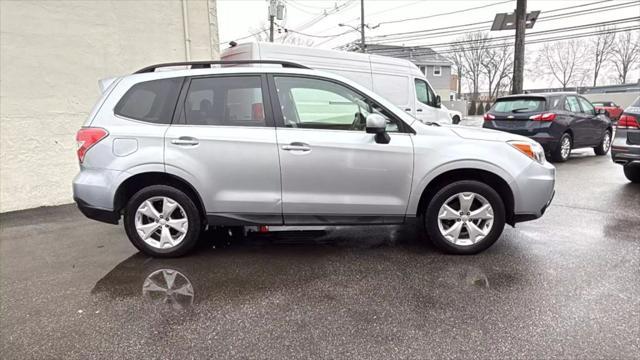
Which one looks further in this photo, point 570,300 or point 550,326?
point 570,300

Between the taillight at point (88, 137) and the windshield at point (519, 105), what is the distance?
28.3 ft

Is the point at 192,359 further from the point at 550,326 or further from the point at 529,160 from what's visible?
the point at 529,160

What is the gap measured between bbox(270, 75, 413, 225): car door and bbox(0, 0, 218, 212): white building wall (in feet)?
14.6

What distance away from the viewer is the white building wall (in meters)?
5.91

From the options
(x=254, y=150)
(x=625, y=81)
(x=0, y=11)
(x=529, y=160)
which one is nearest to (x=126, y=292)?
(x=254, y=150)

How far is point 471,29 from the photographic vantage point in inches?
945

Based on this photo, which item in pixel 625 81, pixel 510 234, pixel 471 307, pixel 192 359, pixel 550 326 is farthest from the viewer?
pixel 625 81

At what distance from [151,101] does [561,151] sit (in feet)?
29.4

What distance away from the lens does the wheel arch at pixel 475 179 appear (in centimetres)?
379

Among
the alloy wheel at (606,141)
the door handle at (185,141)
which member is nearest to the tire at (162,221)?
the door handle at (185,141)

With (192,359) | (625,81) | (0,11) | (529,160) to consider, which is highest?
(625,81)

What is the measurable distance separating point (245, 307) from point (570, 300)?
2.47 m

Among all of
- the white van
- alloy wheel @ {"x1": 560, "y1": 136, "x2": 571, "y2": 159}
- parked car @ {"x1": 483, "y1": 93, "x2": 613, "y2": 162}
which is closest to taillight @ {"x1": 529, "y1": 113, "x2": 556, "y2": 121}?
parked car @ {"x1": 483, "y1": 93, "x2": 613, "y2": 162}

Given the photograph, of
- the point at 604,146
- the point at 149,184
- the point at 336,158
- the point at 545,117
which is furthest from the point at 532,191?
the point at 604,146
